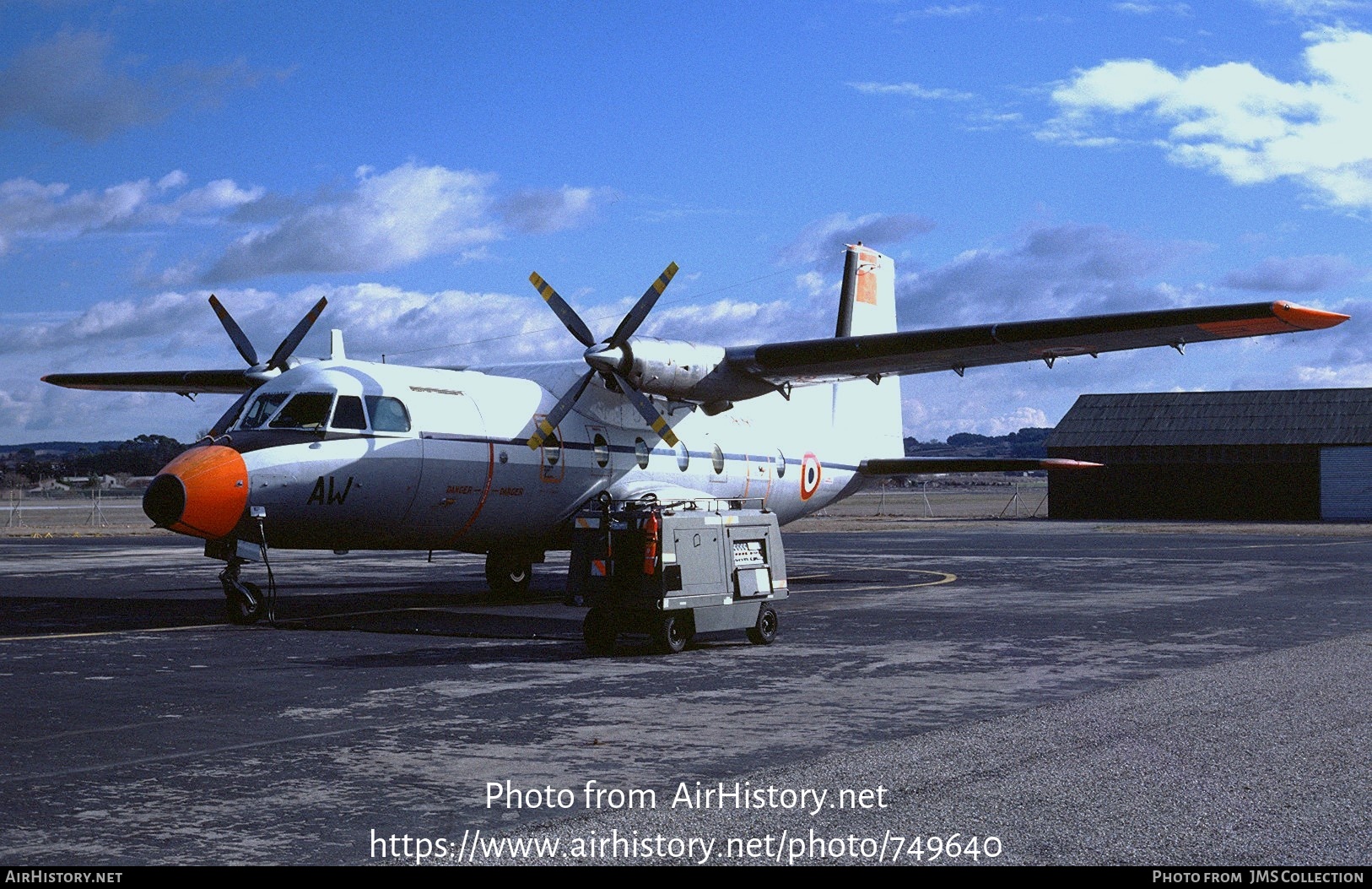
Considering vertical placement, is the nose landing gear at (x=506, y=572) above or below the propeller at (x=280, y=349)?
below

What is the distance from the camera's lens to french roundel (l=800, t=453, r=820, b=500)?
26.1 metres

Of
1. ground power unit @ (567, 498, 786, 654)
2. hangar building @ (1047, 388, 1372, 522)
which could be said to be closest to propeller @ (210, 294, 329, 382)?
ground power unit @ (567, 498, 786, 654)

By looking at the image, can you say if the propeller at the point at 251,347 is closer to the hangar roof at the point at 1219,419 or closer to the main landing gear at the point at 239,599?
the main landing gear at the point at 239,599

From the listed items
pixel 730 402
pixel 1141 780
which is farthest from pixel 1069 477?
pixel 1141 780

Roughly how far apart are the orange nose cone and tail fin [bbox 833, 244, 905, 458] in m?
14.3

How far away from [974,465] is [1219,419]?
43.1 m

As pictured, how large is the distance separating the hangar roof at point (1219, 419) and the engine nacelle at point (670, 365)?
46853 millimetres

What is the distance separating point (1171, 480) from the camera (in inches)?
2445

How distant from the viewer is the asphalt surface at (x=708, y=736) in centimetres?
641

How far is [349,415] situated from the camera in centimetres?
1756

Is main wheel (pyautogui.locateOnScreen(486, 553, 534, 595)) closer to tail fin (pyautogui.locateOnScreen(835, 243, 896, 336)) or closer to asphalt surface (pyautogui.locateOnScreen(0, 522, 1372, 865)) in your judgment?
asphalt surface (pyautogui.locateOnScreen(0, 522, 1372, 865))

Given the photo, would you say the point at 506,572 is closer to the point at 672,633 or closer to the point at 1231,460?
the point at 672,633

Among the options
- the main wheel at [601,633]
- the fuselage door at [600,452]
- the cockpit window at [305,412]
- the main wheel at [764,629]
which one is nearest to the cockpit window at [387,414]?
the cockpit window at [305,412]
